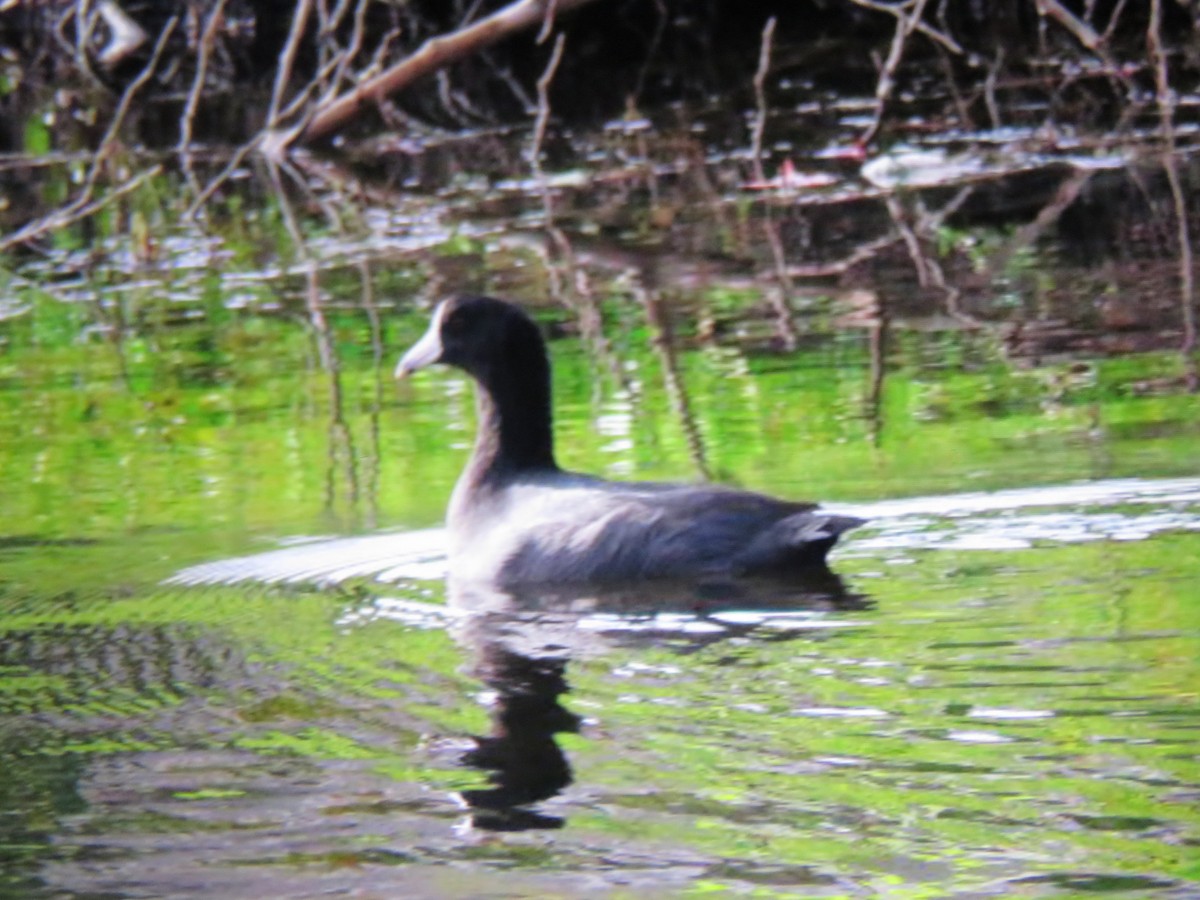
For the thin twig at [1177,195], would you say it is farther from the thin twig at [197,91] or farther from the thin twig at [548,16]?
the thin twig at [197,91]

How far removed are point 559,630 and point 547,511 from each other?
84 centimetres

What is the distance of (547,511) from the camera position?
25.0 feet

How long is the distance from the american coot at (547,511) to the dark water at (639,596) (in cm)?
12

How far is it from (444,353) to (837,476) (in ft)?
4.12

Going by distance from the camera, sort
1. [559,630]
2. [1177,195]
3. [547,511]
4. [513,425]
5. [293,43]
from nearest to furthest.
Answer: [559,630], [547,511], [513,425], [1177,195], [293,43]

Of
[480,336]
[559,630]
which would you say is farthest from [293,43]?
[559,630]

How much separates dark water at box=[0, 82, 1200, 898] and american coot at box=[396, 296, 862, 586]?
122mm

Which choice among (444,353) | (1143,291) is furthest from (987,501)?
(1143,291)

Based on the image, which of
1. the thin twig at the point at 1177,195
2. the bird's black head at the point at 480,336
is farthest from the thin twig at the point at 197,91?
the bird's black head at the point at 480,336

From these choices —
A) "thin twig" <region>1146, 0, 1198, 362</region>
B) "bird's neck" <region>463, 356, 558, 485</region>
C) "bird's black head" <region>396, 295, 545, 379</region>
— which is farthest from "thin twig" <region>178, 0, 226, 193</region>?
"bird's neck" <region>463, 356, 558, 485</region>

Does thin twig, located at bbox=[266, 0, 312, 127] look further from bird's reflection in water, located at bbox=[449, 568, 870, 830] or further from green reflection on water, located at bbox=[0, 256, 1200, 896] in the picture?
bird's reflection in water, located at bbox=[449, 568, 870, 830]

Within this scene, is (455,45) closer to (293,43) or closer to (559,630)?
(293,43)

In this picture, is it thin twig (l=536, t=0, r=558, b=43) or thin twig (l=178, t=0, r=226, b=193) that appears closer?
thin twig (l=536, t=0, r=558, b=43)

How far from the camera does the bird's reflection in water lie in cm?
557
